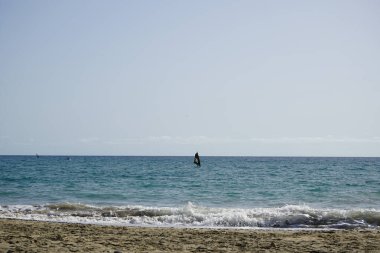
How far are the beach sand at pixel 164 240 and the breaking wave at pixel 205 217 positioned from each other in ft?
9.11

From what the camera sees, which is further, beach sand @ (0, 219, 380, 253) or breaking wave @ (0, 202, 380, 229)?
breaking wave @ (0, 202, 380, 229)

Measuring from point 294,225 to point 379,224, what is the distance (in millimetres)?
3451

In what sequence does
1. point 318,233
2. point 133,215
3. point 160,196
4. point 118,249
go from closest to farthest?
1. point 118,249
2. point 318,233
3. point 133,215
4. point 160,196

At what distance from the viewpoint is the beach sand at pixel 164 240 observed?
9258mm

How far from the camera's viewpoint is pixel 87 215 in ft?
54.9

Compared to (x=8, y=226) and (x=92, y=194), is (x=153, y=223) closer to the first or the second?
(x=8, y=226)

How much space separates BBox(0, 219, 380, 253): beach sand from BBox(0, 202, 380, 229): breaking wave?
2.78 meters

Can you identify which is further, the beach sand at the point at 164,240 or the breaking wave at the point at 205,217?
the breaking wave at the point at 205,217

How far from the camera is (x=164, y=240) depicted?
10477 mm

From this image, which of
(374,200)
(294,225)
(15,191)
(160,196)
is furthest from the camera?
(15,191)

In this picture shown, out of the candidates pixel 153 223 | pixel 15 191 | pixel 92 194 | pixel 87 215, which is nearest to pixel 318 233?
pixel 153 223

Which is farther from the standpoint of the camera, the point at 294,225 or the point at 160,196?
the point at 160,196

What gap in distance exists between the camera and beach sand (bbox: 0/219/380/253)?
30.4 feet

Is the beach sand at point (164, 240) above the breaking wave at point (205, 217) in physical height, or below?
above
